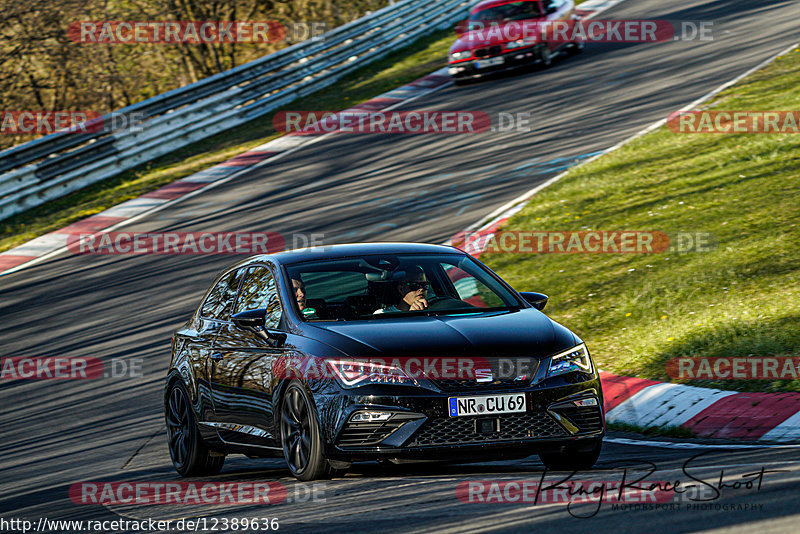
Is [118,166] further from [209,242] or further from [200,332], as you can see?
[200,332]

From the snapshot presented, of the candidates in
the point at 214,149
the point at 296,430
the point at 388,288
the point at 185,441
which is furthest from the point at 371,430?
the point at 214,149

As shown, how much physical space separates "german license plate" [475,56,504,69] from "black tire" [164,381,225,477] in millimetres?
16156

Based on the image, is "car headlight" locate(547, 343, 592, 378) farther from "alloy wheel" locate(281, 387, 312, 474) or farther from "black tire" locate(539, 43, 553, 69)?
"black tire" locate(539, 43, 553, 69)

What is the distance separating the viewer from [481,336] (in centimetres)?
682

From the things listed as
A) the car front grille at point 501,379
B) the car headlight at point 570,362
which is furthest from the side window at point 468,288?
the car front grille at point 501,379

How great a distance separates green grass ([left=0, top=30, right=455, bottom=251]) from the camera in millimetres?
18781

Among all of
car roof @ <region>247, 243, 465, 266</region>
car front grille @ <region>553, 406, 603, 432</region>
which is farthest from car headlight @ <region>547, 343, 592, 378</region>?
car roof @ <region>247, 243, 465, 266</region>

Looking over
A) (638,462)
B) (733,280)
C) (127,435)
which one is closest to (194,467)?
(127,435)

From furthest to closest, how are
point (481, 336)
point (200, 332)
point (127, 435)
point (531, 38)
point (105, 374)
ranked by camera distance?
point (531, 38) < point (105, 374) < point (127, 435) < point (200, 332) < point (481, 336)

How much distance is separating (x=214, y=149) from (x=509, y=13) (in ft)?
25.1

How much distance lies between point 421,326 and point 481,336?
16.4 inches

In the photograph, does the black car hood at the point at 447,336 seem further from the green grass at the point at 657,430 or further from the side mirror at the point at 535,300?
the green grass at the point at 657,430

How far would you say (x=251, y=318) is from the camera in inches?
290

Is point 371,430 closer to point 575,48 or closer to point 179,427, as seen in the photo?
point 179,427
